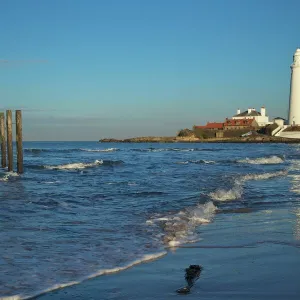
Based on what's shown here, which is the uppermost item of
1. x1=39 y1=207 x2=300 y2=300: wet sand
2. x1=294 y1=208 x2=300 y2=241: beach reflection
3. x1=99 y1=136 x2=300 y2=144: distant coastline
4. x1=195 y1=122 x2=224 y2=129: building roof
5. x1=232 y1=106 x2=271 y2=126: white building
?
x1=232 y1=106 x2=271 y2=126: white building

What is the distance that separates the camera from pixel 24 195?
526 inches

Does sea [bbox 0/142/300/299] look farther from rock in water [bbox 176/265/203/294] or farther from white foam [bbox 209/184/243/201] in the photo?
rock in water [bbox 176/265/203/294]

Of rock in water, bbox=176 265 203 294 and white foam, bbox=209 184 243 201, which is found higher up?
rock in water, bbox=176 265 203 294

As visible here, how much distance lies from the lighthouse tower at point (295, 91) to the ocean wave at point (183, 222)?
7821cm

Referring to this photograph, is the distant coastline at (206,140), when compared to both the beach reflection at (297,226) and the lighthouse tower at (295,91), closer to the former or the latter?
the lighthouse tower at (295,91)

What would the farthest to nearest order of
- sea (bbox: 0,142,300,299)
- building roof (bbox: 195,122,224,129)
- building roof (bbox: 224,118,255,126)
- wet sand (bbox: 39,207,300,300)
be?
building roof (bbox: 195,122,224,129) → building roof (bbox: 224,118,255,126) → sea (bbox: 0,142,300,299) → wet sand (bbox: 39,207,300,300)

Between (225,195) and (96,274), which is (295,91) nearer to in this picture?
(225,195)

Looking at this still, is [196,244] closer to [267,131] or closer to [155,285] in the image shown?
[155,285]

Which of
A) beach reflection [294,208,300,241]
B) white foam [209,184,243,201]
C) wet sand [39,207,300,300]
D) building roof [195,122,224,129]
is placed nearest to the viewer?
wet sand [39,207,300,300]

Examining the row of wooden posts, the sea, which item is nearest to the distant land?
the row of wooden posts

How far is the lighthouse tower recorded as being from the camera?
277 feet

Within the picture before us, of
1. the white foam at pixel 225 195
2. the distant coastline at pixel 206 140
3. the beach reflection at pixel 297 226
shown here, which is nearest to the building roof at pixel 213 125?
the distant coastline at pixel 206 140

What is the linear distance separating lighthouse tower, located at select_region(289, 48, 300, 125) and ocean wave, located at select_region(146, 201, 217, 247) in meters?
78.2

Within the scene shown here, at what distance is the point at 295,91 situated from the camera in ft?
277
